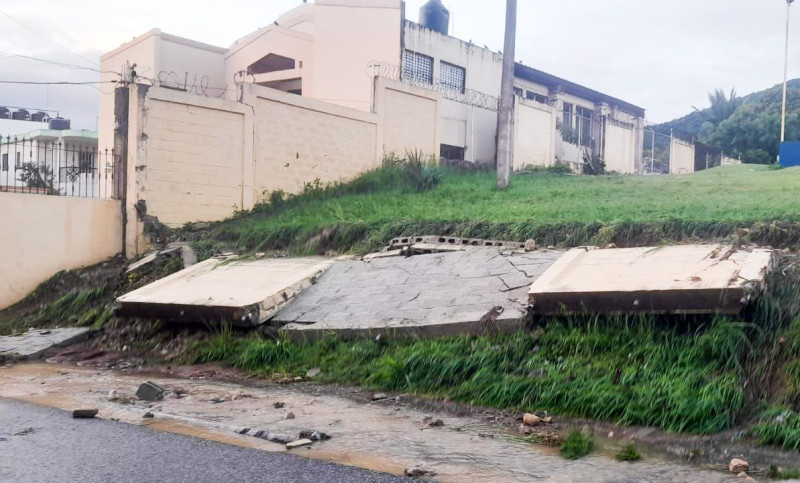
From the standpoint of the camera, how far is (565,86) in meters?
27.8

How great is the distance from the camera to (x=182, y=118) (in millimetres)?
12297

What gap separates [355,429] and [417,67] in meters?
18.7

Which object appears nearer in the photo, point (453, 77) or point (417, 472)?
point (417, 472)

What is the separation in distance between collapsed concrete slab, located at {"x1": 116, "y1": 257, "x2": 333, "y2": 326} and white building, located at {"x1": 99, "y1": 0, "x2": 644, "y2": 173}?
10.5 m

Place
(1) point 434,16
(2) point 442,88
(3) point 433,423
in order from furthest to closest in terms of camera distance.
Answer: (1) point 434,16 < (2) point 442,88 < (3) point 433,423

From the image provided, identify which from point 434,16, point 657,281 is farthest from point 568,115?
point 657,281

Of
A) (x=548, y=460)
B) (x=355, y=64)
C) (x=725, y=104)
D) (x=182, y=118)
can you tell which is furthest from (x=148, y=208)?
(x=725, y=104)

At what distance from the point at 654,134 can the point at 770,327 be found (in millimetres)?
25637

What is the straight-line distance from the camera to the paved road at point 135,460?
3920 millimetres

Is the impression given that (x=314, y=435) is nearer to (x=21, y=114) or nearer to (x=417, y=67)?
(x=417, y=67)

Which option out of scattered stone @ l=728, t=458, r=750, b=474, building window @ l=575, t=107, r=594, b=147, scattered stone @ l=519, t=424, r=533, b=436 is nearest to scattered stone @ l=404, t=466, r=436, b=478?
scattered stone @ l=519, t=424, r=533, b=436

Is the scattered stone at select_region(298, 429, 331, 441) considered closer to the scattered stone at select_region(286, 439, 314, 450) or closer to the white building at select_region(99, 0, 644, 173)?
the scattered stone at select_region(286, 439, 314, 450)

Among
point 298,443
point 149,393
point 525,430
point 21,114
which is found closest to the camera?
point 298,443

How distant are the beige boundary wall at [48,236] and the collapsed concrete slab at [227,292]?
2.65 m
